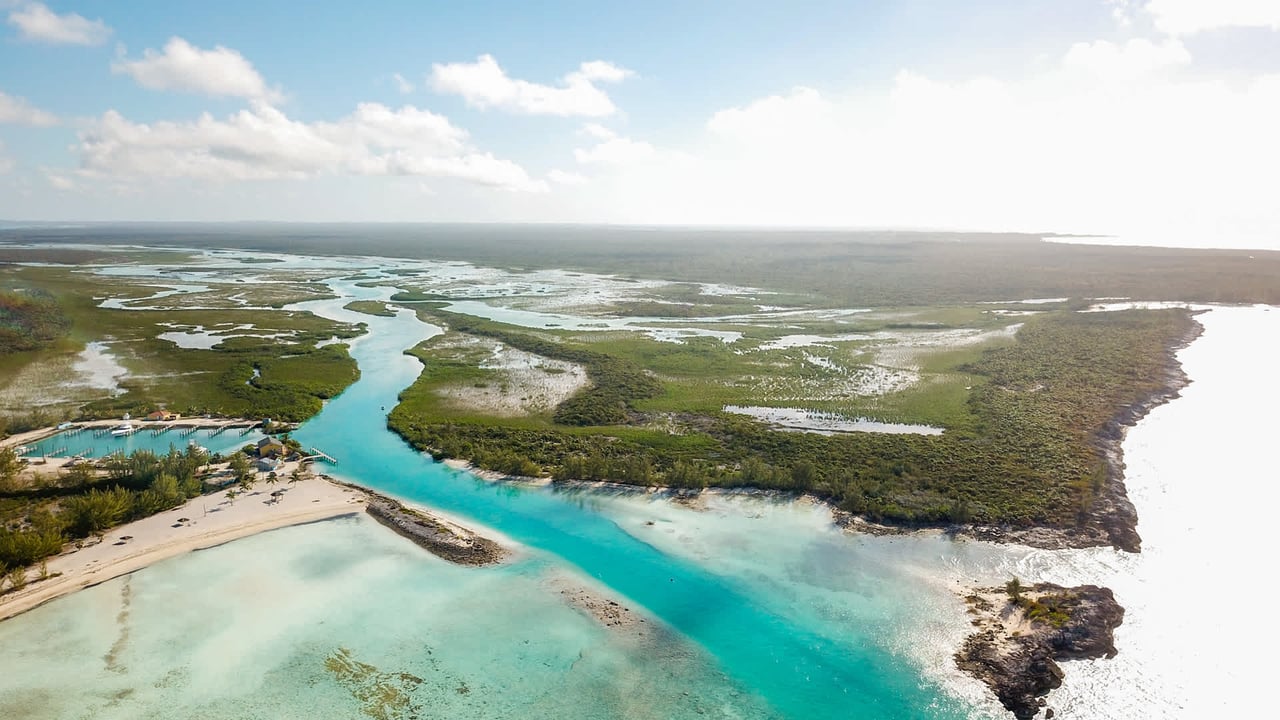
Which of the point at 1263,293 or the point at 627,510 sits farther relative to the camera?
the point at 1263,293

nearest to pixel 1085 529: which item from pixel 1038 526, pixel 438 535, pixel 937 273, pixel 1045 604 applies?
pixel 1038 526

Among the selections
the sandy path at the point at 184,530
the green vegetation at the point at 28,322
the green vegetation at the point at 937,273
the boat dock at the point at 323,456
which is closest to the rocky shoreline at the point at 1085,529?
the sandy path at the point at 184,530

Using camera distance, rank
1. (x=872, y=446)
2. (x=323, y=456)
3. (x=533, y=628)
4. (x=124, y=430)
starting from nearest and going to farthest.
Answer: (x=533, y=628) → (x=323, y=456) → (x=872, y=446) → (x=124, y=430)

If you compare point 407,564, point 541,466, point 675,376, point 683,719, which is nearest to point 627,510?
point 541,466

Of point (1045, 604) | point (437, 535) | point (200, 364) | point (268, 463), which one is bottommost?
point (437, 535)

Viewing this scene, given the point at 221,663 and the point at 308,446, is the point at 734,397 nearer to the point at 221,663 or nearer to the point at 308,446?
the point at 308,446

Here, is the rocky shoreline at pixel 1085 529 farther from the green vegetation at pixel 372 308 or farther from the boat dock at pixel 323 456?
the green vegetation at pixel 372 308

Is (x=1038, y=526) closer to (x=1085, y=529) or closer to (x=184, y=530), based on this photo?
(x=1085, y=529)
